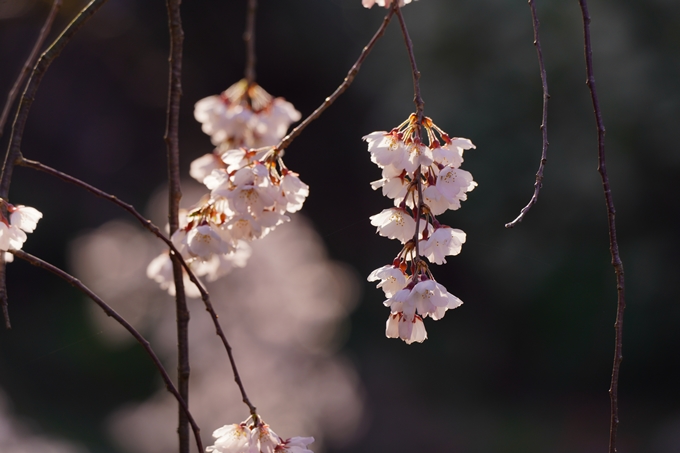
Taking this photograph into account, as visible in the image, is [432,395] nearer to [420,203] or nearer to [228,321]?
[228,321]

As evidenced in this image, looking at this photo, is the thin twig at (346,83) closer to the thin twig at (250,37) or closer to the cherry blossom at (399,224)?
the cherry blossom at (399,224)

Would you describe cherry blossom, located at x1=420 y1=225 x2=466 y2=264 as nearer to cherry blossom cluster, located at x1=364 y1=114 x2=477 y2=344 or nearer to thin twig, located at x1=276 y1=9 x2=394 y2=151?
cherry blossom cluster, located at x1=364 y1=114 x2=477 y2=344

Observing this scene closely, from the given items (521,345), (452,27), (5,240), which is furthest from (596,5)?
(5,240)

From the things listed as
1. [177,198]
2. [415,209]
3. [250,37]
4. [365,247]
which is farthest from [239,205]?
[365,247]

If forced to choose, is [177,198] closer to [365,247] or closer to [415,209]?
[415,209]

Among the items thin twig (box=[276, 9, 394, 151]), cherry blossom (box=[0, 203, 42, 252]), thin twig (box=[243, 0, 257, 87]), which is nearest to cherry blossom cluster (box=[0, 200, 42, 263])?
cherry blossom (box=[0, 203, 42, 252])

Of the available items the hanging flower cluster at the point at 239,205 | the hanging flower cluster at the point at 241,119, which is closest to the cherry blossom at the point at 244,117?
the hanging flower cluster at the point at 241,119
